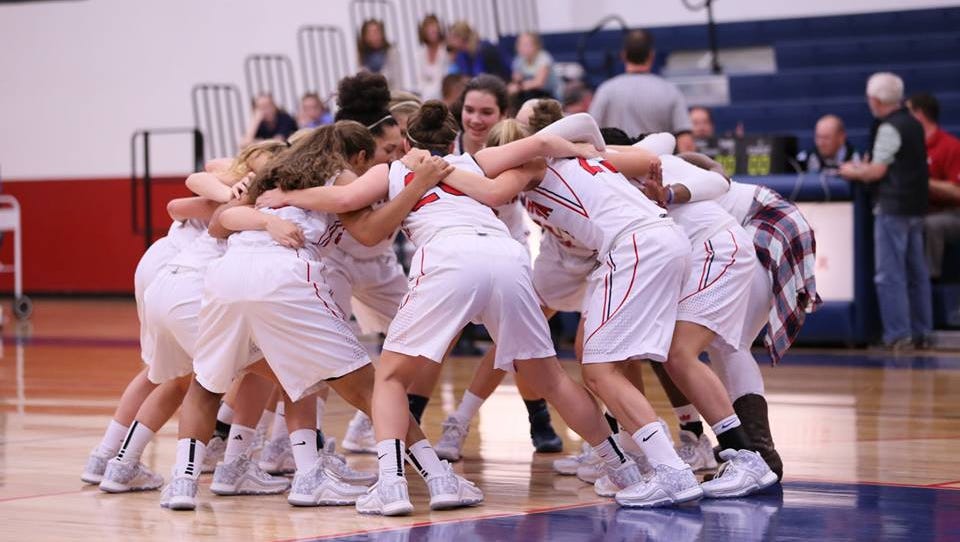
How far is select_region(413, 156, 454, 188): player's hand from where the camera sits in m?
4.62

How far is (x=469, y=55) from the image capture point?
41.3 feet

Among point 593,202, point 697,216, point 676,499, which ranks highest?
point 593,202

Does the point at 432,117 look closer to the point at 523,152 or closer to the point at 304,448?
the point at 523,152

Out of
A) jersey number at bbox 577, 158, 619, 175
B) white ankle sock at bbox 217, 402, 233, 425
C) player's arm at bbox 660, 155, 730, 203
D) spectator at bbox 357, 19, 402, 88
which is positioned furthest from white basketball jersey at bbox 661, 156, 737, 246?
spectator at bbox 357, 19, 402, 88

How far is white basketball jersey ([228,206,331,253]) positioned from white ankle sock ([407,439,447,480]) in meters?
0.78

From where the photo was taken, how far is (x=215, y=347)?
4625 millimetres

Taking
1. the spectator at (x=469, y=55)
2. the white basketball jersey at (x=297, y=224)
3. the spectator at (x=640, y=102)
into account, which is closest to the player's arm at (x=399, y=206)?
the white basketball jersey at (x=297, y=224)

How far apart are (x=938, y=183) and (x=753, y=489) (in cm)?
583

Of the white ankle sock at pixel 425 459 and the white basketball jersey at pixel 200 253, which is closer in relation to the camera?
the white ankle sock at pixel 425 459

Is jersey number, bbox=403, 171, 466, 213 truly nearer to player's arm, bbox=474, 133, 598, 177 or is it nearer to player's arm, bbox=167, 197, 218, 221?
player's arm, bbox=474, 133, 598, 177

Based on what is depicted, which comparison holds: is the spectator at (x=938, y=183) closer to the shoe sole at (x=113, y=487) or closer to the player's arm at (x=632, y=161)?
the player's arm at (x=632, y=161)

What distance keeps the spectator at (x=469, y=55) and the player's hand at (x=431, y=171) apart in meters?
7.89

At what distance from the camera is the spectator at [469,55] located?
12.5m

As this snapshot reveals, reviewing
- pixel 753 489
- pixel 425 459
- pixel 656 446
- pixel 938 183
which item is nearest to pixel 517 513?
pixel 425 459
